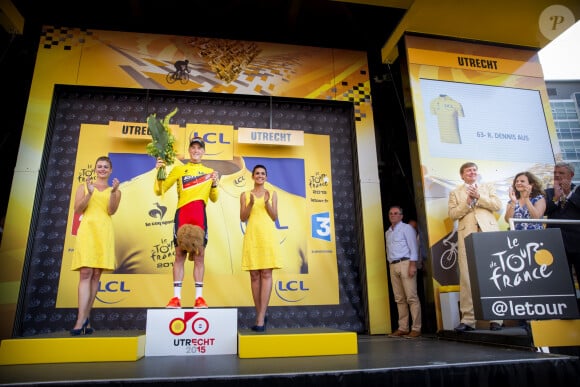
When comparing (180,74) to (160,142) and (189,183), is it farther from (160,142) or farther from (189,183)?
(189,183)

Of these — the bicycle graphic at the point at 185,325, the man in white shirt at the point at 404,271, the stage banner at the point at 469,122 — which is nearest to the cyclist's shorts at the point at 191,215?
the bicycle graphic at the point at 185,325

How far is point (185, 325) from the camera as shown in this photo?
123 inches

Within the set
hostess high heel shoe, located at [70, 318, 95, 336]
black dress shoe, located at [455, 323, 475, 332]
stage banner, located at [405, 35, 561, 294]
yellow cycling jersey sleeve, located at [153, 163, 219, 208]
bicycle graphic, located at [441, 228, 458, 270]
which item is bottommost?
black dress shoe, located at [455, 323, 475, 332]

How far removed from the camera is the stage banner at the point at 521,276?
3041 mm

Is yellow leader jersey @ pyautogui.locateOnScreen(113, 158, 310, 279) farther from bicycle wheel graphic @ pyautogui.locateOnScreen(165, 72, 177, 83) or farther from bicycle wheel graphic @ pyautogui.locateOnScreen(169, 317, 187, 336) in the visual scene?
bicycle wheel graphic @ pyautogui.locateOnScreen(169, 317, 187, 336)

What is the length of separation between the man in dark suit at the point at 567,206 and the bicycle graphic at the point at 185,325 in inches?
148

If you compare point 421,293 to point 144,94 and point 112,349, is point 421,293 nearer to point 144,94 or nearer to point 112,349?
point 112,349

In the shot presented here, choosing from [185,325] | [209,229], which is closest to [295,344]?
[185,325]

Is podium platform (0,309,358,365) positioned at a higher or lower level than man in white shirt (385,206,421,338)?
lower

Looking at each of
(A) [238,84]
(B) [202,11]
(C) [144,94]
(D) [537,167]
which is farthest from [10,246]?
(D) [537,167]

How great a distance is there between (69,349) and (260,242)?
5.62 ft

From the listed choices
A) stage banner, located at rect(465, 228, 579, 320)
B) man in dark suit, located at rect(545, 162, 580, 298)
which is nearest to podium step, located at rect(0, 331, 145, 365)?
stage banner, located at rect(465, 228, 579, 320)

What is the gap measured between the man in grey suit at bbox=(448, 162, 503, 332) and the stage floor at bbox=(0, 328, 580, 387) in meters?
1.12

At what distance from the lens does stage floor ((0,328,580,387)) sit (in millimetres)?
2100
